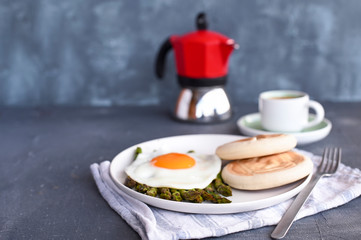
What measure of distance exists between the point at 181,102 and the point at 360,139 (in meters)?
0.60

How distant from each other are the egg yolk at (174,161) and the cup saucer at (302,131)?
37cm

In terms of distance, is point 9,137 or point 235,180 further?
point 9,137

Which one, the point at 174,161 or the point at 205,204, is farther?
the point at 174,161

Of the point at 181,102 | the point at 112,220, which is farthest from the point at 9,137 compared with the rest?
the point at 112,220

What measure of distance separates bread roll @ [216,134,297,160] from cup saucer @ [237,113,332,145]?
294 mm

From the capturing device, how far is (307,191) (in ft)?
2.96

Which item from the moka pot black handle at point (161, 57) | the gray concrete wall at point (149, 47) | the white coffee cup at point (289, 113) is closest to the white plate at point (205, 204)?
the white coffee cup at point (289, 113)

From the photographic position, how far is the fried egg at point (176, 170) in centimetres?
92

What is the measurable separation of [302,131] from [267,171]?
495mm

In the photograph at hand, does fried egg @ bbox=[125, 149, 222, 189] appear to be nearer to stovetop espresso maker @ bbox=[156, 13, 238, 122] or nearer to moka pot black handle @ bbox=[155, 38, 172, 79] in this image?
stovetop espresso maker @ bbox=[156, 13, 238, 122]

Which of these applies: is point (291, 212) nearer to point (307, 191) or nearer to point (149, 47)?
point (307, 191)

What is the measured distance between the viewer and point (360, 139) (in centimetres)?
137

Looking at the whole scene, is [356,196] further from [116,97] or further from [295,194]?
[116,97]

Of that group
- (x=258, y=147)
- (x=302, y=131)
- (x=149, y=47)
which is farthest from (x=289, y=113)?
(x=149, y=47)
